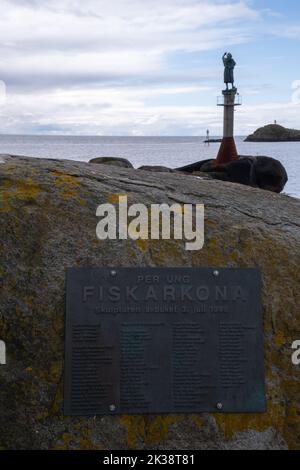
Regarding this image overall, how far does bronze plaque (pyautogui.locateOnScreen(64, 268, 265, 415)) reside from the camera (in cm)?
369

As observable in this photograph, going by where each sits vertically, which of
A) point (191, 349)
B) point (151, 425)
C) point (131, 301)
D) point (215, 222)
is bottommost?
point (151, 425)

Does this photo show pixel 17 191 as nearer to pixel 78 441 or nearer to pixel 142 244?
pixel 142 244

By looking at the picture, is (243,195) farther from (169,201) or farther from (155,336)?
(155,336)

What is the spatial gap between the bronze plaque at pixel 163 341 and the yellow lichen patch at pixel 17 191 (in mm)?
551

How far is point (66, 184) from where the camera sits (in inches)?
160

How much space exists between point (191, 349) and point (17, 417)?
1.01m

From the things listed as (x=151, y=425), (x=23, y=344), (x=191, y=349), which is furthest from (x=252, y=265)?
(x=23, y=344)

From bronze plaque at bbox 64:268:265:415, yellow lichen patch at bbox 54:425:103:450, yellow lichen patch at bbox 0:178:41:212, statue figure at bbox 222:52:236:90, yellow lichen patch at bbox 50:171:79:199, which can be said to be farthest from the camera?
statue figure at bbox 222:52:236:90

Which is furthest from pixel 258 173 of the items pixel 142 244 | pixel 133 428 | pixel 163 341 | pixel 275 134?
pixel 275 134

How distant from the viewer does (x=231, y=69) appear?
32312 millimetres

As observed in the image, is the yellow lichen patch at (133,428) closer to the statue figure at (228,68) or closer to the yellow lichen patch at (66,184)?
the yellow lichen patch at (66,184)
